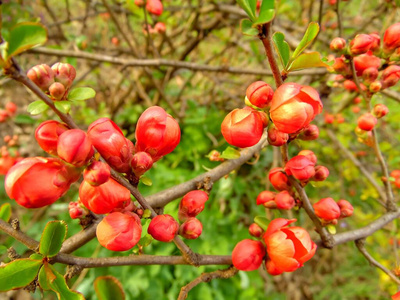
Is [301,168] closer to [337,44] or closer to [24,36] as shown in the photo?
[337,44]

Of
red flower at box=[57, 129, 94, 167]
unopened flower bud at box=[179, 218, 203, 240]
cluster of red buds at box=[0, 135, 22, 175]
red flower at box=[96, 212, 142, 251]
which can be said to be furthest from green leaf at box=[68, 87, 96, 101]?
cluster of red buds at box=[0, 135, 22, 175]

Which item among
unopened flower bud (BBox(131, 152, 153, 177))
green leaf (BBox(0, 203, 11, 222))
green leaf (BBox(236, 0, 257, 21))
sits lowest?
green leaf (BBox(0, 203, 11, 222))

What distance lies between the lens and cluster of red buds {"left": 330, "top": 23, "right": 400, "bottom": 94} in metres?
0.82

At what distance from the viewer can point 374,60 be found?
884mm

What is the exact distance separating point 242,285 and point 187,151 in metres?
0.84

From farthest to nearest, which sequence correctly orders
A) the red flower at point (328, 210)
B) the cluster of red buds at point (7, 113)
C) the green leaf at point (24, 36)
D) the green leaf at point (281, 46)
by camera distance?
the cluster of red buds at point (7, 113), the red flower at point (328, 210), the green leaf at point (281, 46), the green leaf at point (24, 36)

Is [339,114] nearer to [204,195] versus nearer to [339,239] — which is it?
[339,239]

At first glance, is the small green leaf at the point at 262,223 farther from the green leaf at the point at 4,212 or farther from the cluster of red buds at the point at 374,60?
the green leaf at the point at 4,212

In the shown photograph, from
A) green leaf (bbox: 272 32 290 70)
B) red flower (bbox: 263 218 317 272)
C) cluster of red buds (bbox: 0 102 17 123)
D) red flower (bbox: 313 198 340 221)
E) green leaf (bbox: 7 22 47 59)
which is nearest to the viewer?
green leaf (bbox: 7 22 47 59)

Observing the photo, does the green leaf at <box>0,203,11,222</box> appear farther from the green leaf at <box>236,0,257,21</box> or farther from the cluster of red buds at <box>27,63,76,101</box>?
the green leaf at <box>236,0,257,21</box>

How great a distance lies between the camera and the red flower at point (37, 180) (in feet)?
1.67

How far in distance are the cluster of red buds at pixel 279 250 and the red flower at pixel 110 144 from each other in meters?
0.36

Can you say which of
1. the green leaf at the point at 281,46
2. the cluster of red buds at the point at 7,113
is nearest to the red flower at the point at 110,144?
the green leaf at the point at 281,46

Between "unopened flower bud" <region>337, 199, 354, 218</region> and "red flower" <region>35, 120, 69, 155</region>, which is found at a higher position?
"red flower" <region>35, 120, 69, 155</region>
